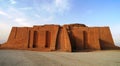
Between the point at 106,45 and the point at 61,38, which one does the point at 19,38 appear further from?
the point at 106,45

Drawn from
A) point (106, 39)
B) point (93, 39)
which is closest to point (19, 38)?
point (93, 39)

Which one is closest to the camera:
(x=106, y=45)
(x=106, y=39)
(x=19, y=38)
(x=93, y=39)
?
(x=93, y=39)

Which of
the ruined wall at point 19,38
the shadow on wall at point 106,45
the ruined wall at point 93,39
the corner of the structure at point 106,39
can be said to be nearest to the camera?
the ruined wall at point 93,39

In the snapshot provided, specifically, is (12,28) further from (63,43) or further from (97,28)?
(97,28)

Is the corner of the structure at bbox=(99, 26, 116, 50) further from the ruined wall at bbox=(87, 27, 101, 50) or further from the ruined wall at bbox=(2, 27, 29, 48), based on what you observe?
the ruined wall at bbox=(2, 27, 29, 48)

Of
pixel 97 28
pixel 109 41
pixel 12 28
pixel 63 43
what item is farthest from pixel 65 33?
pixel 12 28

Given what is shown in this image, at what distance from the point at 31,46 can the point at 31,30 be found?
3246 mm

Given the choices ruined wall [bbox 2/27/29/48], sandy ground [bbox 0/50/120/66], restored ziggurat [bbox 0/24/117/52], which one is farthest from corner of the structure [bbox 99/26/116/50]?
ruined wall [bbox 2/27/29/48]

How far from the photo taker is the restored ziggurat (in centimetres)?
2791

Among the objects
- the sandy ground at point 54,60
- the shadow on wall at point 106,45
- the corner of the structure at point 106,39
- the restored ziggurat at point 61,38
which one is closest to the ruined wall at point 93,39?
the restored ziggurat at point 61,38

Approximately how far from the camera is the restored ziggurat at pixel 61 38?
27.9 m

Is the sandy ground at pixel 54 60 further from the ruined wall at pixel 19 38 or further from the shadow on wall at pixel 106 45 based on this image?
the ruined wall at pixel 19 38

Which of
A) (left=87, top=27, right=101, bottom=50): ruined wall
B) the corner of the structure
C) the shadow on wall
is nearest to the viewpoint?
(left=87, top=27, right=101, bottom=50): ruined wall

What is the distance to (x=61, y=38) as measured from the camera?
28469 millimetres
